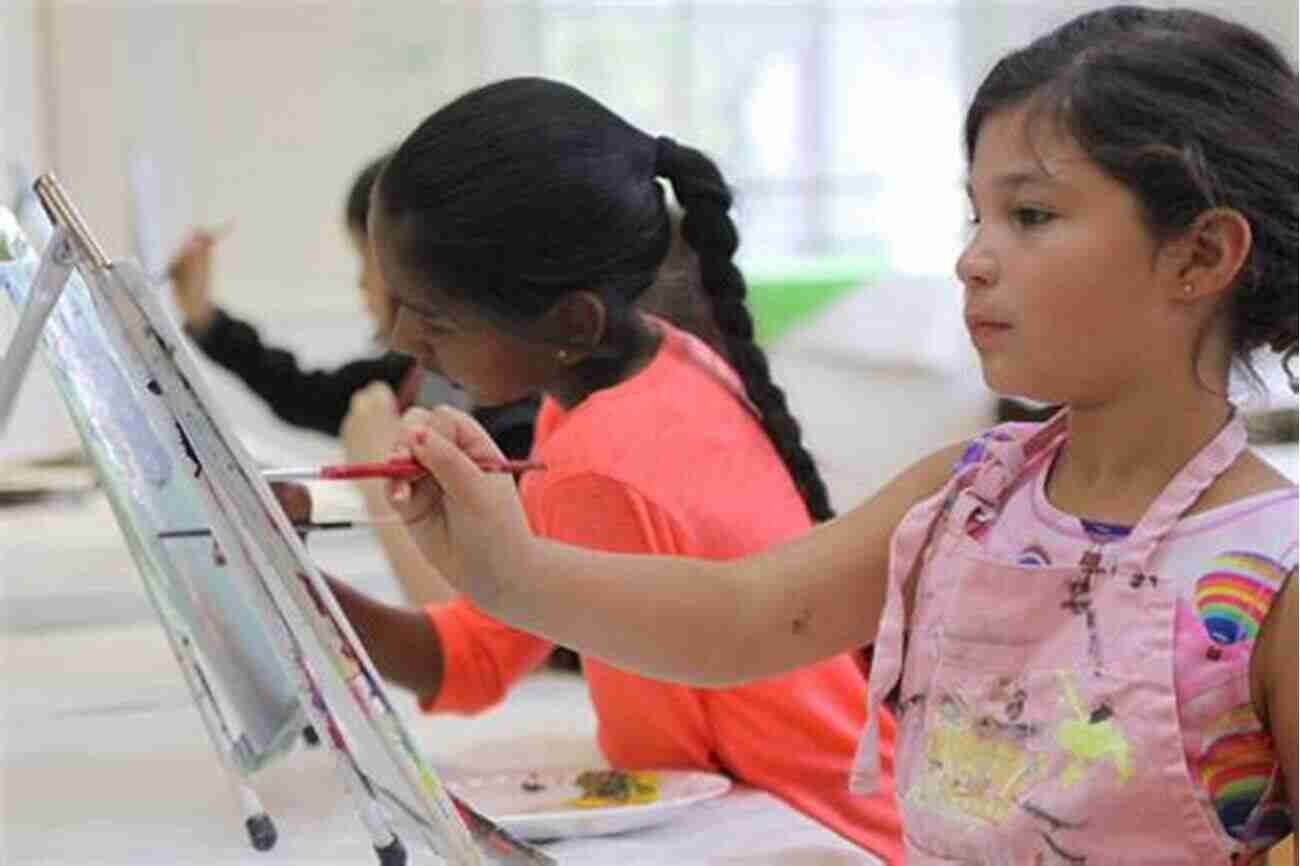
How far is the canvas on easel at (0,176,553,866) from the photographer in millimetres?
851

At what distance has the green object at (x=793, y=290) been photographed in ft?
11.1

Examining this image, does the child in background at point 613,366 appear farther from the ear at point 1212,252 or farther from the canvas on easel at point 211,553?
the ear at point 1212,252

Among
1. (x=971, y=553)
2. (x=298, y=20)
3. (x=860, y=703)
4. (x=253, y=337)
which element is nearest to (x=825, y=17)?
(x=298, y=20)

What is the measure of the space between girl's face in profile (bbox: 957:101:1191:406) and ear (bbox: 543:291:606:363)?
437 millimetres

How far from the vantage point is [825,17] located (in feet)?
12.2

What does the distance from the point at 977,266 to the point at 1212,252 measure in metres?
0.09

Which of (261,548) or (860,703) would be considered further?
(860,703)

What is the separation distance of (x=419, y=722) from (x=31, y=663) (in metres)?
0.45

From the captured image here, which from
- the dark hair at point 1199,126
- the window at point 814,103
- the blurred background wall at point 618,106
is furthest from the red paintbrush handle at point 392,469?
the window at point 814,103

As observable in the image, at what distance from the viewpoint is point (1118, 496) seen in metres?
0.93

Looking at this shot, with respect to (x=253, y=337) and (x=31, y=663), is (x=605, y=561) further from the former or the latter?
(x=253, y=337)

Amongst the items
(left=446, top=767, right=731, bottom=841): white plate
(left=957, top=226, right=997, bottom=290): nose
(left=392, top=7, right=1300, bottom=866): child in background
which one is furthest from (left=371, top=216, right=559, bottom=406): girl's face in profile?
(left=957, top=226, right=997, bottom=290): nose

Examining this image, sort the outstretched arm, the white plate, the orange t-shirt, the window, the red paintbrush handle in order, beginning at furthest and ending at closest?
1. the window
2. the orange t-shirt
3. the white plate
4. the red paintbrush handle
5. the outstretched arm

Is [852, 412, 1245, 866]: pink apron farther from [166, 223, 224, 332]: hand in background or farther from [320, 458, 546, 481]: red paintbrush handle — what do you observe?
[166, 223, 224, 332]: hand in background
